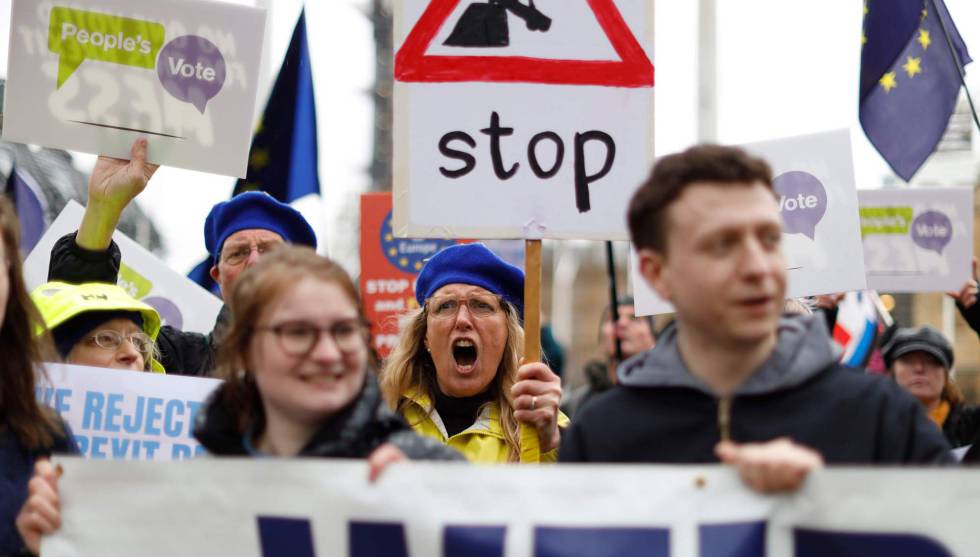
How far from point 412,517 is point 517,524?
Answer: 203 mm

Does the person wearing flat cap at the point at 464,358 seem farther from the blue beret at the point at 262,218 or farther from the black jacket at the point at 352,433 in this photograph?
the black jacket at the point at 352,433

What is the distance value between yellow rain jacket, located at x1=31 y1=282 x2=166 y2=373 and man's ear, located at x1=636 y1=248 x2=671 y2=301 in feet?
6.42

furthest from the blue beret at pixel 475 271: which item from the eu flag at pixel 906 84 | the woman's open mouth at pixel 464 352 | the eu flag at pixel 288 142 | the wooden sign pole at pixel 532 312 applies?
the eu flag at pixel 906 84

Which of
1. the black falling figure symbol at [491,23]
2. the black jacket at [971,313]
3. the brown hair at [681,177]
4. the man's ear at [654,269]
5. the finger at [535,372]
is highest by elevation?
the black falling figure symbol at [491,23]

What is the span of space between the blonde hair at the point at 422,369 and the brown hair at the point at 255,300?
1.38 meters

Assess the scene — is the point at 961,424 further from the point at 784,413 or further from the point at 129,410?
the point at 784,413

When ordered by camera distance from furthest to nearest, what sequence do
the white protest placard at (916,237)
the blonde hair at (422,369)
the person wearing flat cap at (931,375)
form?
the white protest placard at (916,237)
the person wearing flat cap at (931,375)
the blonde hair at (422,369)

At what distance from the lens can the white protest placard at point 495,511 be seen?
8.23ft

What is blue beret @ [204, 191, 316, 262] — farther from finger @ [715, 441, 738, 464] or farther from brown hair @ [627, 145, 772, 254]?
finger @ [715, 441, 738, 464]

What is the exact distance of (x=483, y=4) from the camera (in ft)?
13.1

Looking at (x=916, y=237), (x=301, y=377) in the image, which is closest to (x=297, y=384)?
(x=301, y=377)

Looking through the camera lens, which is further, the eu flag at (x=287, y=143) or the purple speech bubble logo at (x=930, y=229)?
the purple speech bubble logo at (x=930, y=229)

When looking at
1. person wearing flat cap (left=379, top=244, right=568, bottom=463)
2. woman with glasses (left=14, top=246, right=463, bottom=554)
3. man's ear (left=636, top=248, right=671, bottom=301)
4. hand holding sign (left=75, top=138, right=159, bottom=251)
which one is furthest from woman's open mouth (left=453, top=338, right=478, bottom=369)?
man's ear (left=636, top=248, right=671, bottom=301)

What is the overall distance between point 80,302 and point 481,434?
123 centimetres
